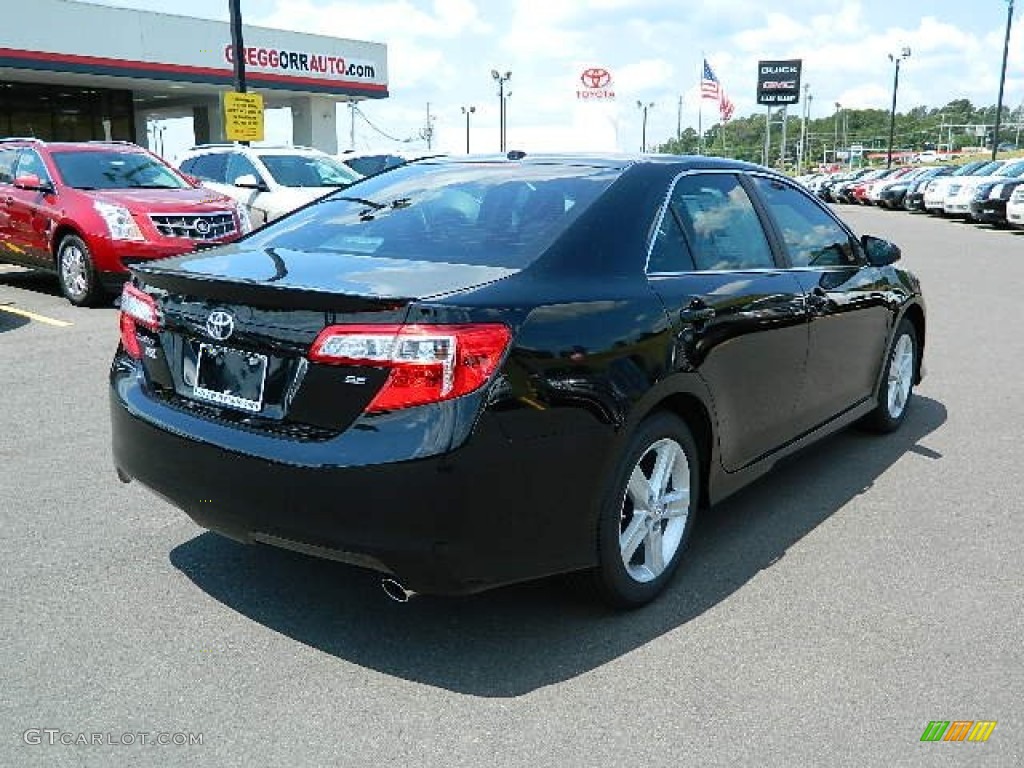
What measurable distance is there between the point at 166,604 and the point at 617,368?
5.95ft

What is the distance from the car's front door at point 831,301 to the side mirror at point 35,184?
843 cm

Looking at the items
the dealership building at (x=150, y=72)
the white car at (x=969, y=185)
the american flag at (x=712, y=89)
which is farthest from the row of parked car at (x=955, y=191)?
the dealership building at (x=150, y=72)

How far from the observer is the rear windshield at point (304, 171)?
13.5m

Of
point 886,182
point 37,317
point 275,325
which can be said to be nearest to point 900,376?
point 275,325

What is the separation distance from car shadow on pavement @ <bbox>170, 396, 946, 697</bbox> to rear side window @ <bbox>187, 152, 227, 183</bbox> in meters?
11.0

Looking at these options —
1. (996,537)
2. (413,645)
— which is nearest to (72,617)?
(413,645)

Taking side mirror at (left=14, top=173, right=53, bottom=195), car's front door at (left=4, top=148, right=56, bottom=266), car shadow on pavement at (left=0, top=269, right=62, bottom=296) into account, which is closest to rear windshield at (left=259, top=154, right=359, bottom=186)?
car shadow on pavement at (left=0, top=269, right=62, bottom=296)

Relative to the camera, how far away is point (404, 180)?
425 centimetres

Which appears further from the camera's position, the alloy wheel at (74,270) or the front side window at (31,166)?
the front side window at (31,166)

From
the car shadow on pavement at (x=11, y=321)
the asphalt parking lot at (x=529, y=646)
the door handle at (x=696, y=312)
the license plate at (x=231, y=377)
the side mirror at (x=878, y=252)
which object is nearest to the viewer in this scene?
the asphalt parking lot at (x=529, y=646)

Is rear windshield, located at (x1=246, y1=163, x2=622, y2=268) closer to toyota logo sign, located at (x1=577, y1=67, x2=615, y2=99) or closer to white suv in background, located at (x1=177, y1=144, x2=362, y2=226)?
white suv in background, located at (x1=177, y1=144, x2=362, y2=226)

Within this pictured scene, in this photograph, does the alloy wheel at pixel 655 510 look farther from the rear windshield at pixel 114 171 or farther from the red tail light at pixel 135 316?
the rear windshield at pixel 114 171

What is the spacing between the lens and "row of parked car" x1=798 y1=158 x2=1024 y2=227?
2358 centimetres

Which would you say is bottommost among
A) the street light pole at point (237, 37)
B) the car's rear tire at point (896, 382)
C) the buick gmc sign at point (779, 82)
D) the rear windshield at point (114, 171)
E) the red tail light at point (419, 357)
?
the car's rear tire at point (896, 382)
